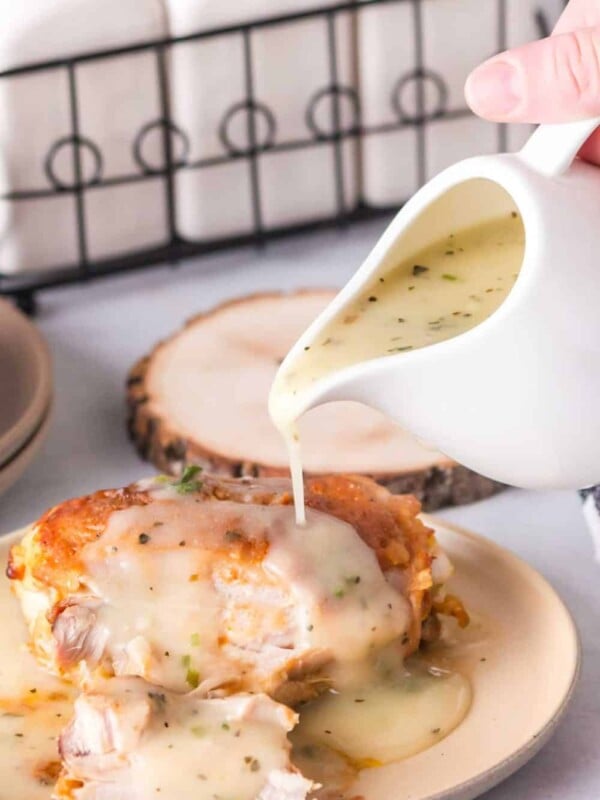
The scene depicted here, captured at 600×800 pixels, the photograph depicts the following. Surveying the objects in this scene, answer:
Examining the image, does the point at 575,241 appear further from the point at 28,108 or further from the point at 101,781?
the point at 28,108

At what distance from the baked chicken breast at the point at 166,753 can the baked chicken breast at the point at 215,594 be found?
6cm

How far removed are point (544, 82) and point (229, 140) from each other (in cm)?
139

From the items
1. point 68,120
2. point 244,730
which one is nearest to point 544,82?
point 244,730

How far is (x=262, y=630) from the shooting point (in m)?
1.39

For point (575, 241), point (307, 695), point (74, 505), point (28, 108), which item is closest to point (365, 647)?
point (307, 695)

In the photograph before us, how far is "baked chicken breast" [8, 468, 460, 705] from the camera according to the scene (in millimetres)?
1387

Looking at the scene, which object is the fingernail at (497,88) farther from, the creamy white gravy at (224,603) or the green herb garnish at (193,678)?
the green herb garnish at (193,678)

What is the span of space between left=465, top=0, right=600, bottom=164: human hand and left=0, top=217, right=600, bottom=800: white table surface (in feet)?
1.77

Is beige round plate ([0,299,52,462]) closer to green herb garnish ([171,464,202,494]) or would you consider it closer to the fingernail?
green herb garnish ([171,464,202,494])

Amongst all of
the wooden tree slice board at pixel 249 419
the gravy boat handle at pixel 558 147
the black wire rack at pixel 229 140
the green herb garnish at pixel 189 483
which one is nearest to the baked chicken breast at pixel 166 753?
the green herb garnish at pixel 189 483

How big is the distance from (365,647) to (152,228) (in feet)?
4.40

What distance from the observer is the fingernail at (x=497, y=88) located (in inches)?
52.0

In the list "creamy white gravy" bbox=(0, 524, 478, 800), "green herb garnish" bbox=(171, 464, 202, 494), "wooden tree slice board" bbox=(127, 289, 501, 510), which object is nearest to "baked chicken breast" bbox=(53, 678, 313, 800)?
"creamy white gravy" bbox=(0, 524, 478, 800)

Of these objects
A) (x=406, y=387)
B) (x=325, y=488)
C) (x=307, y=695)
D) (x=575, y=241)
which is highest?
(x=575, y=241)
